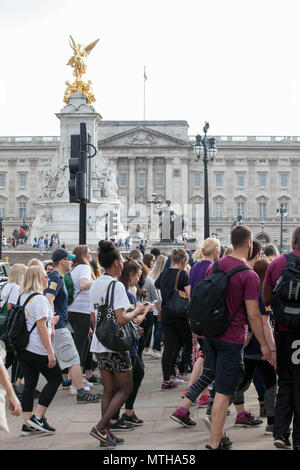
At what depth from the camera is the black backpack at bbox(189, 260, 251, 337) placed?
20.0 ft

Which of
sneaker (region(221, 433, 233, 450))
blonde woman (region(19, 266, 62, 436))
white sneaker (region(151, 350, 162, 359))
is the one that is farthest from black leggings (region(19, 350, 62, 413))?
white sneaker (region(151, 350, 162, 359))

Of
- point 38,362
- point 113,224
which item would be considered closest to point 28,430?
point 38,362

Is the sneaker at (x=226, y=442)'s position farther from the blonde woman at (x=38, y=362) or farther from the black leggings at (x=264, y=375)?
the blonde woman at (x=38, y=362)

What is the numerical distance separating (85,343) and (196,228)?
74040 millimetres

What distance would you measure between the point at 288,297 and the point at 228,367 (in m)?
0.87

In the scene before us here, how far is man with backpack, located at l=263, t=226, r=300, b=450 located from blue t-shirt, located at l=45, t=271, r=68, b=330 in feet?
10.4

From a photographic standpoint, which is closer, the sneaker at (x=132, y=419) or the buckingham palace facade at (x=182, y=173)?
the sneaker at (x=132, y=419)

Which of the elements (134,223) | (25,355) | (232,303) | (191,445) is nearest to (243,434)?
(191,445)

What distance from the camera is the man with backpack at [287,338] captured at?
604cm

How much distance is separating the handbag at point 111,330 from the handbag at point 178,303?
8.19ft

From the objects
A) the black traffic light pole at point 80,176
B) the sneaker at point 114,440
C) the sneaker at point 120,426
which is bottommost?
the sneaker at point 120,426

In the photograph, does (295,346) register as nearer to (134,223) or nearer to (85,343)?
(85,343)

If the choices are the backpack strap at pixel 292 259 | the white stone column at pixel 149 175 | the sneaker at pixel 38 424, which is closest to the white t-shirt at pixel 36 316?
the sneaker at pixel 38 424

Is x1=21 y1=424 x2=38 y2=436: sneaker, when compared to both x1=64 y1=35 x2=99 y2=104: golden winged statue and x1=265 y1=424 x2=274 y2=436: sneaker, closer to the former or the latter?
x1=265 y1=424 x2=274 y2=436: sneaker
